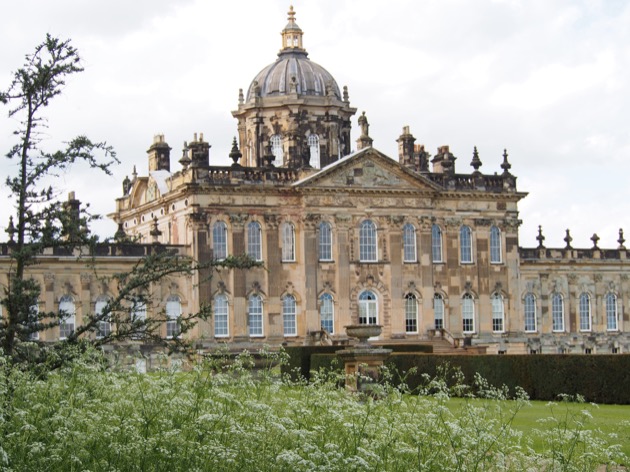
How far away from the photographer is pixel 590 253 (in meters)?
63.0

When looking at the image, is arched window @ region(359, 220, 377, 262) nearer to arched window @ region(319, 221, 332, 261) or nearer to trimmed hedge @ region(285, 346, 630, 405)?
arched window @ region(319, 221, 332, 261)

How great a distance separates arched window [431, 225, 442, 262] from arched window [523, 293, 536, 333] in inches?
263

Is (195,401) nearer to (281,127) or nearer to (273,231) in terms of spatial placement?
(273,231)

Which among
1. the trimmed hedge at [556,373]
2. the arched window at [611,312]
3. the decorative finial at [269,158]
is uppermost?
the decorative finial at [269,158]

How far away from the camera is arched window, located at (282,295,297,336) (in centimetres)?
5362

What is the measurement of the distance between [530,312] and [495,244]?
4910mm

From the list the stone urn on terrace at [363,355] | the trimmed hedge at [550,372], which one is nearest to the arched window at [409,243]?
the trimmed hedge at [550,372]

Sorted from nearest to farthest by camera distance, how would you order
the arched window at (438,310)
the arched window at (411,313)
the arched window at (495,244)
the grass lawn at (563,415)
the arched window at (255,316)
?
the grass lawn at (563,415)
the arched window at (255,316)
the arched window at (411,313)
the arched window at (438,310)
the arched window at (495,244)

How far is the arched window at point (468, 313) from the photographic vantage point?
56.7 m

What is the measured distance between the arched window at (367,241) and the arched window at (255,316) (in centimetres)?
480

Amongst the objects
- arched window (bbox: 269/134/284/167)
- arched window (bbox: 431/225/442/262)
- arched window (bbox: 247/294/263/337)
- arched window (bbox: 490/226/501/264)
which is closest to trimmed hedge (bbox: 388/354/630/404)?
arched window (bbox: 247/294/263/337)

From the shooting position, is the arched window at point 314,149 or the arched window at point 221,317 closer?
the arched window at point 221,317

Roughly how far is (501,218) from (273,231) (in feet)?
35.2

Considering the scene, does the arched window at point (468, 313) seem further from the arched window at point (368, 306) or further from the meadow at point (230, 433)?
the meadow at point (230, 433)
